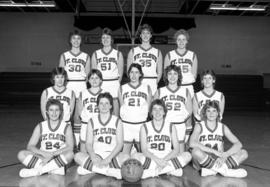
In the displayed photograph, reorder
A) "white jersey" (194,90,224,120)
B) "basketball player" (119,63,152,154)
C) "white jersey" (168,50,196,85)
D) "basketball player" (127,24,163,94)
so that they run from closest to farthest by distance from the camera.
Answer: "basketball player" (119,63,152,154), "white jersey" (194,90,224,120), "white jersey" (168,50,196,85), "basketball player" (127,24,163,94)

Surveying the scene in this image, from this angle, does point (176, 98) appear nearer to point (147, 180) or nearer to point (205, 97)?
point (205, 97)

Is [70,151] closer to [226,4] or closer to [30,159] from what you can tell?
[30,159]

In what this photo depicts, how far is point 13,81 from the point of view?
1473 centimetres

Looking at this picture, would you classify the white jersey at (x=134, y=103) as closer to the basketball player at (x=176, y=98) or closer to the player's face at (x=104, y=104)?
the basketball player at (x=176, y=98)

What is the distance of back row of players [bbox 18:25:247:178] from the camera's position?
4.20 metres

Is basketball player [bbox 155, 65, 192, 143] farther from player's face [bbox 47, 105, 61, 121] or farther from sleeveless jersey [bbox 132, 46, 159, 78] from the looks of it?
player's face [bbox 47, 105, 61, 121]

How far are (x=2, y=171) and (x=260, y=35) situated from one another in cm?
1438

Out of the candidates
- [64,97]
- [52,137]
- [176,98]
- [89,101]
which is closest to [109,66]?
[89,101]

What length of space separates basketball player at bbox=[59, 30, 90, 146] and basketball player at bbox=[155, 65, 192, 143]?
1319 mm

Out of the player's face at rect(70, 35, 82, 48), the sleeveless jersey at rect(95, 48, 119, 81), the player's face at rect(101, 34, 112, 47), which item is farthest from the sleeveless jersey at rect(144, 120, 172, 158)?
the player's face at rect(70, 35, 82, 48)

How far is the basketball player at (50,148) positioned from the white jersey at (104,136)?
1.10 ft

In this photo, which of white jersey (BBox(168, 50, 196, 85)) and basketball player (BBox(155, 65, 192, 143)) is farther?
white jersey (BBox(168, 50, 196, 85))

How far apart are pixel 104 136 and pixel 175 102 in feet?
3.58

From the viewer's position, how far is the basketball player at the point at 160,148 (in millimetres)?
4125
